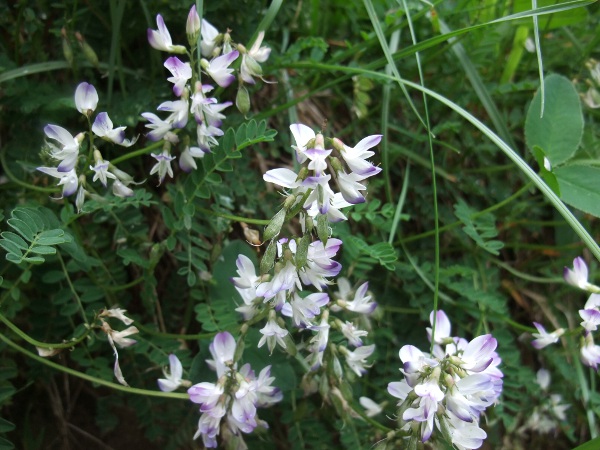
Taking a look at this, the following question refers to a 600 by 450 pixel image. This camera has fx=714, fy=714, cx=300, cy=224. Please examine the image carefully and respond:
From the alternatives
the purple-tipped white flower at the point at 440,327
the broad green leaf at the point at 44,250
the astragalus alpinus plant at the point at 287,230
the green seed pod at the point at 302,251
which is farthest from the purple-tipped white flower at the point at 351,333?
the broad green leaf at the point at 44,250

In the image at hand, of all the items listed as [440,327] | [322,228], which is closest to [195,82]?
[322,228]

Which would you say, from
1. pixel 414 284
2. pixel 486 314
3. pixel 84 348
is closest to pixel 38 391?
pixel 84 348

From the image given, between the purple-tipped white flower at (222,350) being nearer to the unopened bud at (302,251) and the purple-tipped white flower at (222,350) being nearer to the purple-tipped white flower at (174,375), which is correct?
the purple-tipped white flower at (174,375)

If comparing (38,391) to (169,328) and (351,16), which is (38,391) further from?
(351,16)

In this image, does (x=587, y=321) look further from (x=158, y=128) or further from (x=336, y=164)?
(x=158, y=128)

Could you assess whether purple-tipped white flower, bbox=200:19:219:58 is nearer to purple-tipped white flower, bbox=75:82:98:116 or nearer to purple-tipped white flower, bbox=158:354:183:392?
purple-tipped white flower, bbox=75:82:98:116

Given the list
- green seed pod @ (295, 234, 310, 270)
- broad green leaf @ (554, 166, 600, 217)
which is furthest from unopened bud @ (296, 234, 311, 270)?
broad green leaf @ (554, 166, 600, 217)

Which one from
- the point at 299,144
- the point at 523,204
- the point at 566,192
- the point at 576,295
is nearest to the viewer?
the point at 299,144

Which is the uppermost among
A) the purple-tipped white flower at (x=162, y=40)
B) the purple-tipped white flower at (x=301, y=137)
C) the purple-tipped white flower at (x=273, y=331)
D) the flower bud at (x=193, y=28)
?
the flower bud at (x=193, y=28)
